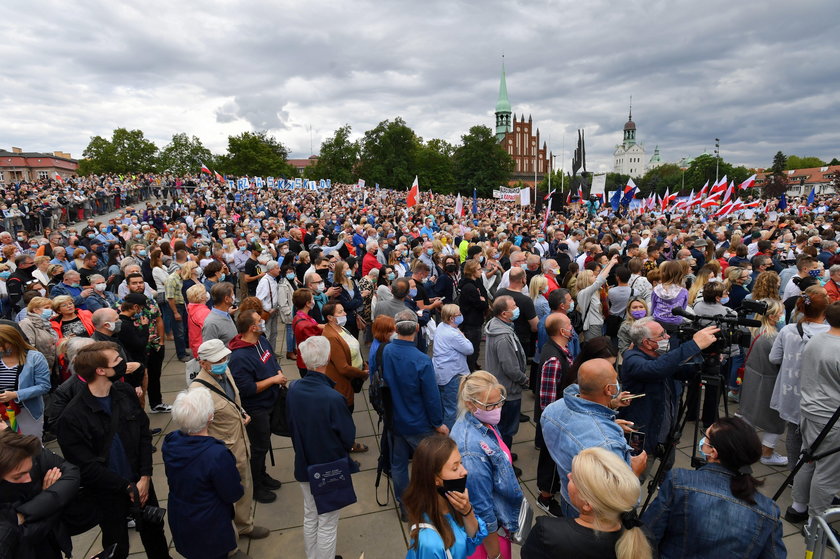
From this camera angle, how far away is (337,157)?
3022 inches

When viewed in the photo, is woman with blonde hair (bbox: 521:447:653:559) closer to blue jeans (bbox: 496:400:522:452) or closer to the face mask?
the face mask

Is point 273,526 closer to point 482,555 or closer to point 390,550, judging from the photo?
point 390,550

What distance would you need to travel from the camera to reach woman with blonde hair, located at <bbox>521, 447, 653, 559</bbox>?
5.66ft

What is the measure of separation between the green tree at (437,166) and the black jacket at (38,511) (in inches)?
2869

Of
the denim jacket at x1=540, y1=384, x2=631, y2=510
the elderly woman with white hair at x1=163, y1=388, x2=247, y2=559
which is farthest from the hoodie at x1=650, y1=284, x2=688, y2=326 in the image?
the elderly woman with white hair at x1=163, y1=388, x2=247, y2=559

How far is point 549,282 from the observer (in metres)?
6.20

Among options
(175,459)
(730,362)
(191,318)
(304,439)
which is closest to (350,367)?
(304,439)

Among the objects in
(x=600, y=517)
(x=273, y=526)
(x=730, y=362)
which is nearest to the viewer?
(x=600, y=517)

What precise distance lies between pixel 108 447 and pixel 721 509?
146 inches

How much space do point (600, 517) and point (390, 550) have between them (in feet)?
7.62

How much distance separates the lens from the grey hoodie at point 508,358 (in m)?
4.25

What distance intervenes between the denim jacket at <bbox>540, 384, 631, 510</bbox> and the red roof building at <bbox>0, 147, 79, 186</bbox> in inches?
3939

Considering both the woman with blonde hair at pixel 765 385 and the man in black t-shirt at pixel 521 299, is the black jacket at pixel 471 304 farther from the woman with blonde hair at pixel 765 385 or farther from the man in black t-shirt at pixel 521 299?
the woman with blonde hair at pixel 765 385

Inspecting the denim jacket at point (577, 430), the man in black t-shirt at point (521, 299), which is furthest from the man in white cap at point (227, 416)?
the man in black t-shirt at point (521, 299)
